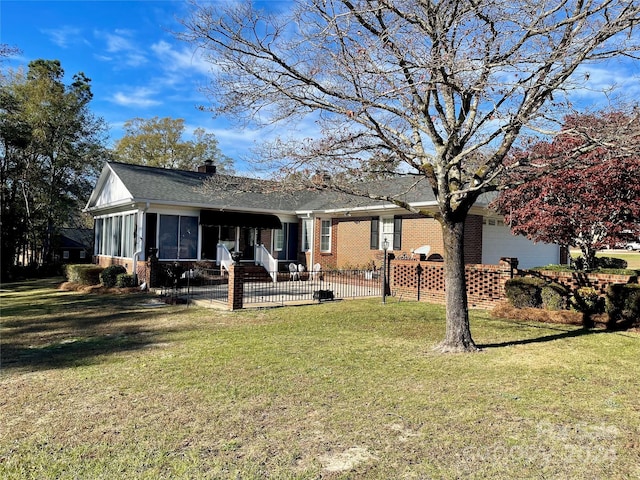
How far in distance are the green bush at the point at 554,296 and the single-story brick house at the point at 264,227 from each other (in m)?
5.33

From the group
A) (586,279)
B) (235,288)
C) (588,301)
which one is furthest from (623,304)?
(235,288)

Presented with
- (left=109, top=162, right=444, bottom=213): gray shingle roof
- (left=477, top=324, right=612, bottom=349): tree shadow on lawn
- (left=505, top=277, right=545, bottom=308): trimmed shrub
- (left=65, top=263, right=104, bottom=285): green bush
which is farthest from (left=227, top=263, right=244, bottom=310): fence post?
(left=65, top=263, right=104, bottom=285): green bush

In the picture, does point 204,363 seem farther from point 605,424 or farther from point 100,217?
point 100,217

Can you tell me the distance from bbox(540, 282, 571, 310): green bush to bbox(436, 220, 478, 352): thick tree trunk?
3998mm

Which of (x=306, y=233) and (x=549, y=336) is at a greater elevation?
(x=306, y=233)

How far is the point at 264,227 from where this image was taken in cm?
2019

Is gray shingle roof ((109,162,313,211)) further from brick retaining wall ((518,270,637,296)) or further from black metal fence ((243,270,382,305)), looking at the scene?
brick retaining wall ((518,270,637,296))

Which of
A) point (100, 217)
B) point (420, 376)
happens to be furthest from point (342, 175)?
point (100, 217)

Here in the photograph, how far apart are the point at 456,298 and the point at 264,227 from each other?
13.7m

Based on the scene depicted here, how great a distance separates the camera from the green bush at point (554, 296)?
10.2m

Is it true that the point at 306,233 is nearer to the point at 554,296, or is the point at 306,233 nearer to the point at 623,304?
the point at 554,296

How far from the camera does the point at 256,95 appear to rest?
7.86 m

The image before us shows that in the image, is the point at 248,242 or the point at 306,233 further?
the point at 306,233

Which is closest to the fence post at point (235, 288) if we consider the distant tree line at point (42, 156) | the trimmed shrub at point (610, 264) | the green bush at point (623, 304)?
the green bush at point (623, 304)
